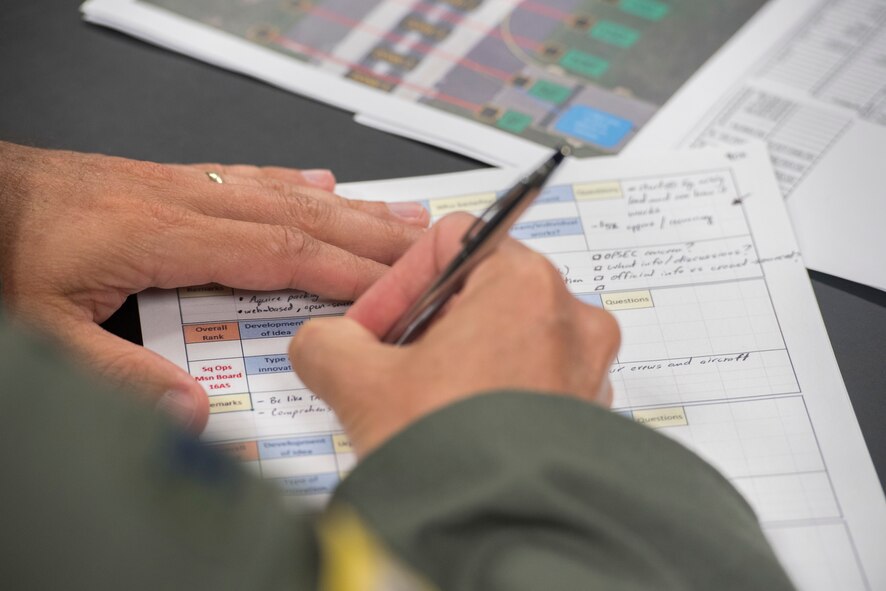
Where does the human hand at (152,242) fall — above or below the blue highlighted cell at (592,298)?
above

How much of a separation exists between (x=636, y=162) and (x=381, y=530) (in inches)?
24.0

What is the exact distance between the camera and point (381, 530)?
54 cm

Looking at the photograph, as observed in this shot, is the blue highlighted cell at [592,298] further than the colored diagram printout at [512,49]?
No

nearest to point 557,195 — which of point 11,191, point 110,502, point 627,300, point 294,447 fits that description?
point 627,300

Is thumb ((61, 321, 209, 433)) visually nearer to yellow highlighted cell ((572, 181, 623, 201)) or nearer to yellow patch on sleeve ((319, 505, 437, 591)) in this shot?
yellow patch on sleeve ((319, 505, 437, 591))

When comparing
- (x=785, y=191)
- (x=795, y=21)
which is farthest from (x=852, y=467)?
(x=795, y=21)

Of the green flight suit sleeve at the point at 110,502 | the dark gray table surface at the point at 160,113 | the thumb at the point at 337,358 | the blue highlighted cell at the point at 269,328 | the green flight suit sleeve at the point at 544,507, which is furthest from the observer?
the dark gray table surface at the point at 160,113

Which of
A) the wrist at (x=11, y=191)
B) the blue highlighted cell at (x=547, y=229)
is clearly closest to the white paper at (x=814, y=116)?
the blue highlighted cell at (x=547, y=229)

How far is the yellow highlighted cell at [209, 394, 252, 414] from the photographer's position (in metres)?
0.83

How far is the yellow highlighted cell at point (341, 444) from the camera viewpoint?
80cm

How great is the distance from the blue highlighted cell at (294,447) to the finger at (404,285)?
0.12 m

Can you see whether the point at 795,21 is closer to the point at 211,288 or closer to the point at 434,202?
the point at 434,202

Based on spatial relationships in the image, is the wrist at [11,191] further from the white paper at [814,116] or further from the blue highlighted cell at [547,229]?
the white paper at [814,116]

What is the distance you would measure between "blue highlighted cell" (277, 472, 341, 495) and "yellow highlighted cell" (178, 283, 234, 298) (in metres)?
0.20
